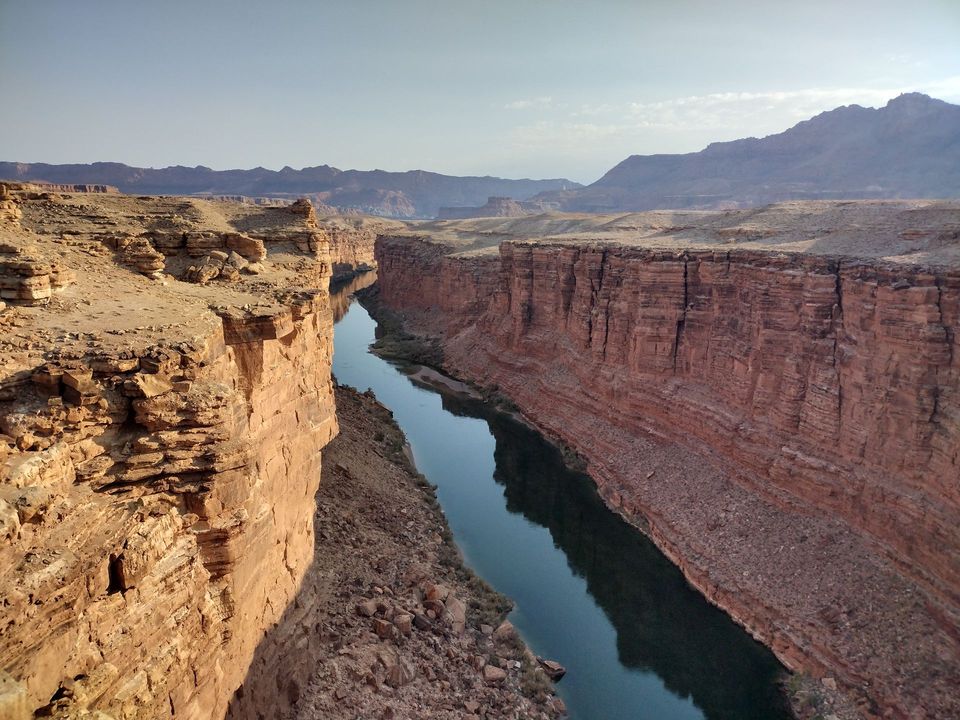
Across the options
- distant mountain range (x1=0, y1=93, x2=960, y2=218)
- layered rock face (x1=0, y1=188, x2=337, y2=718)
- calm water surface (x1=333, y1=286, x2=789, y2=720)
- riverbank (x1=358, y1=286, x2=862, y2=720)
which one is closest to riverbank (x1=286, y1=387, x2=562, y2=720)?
calm water surface (x1=333, y1=286, x2=789, y2=720)

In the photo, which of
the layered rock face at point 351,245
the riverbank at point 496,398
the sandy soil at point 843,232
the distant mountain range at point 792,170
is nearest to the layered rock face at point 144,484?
the riverbank at point 496,398

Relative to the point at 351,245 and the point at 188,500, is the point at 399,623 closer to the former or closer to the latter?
the point at 188,500

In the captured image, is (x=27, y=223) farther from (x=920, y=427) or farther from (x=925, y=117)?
(x=925, y=117)

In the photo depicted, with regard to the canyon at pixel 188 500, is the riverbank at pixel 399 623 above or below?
below

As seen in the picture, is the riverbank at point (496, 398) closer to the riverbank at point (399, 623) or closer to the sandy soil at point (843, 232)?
the riverbank at point (399, 623)

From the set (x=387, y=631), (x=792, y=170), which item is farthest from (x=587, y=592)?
(x=792, y=170)

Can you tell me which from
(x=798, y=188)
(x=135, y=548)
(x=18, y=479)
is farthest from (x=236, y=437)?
(x=798, y=188)
